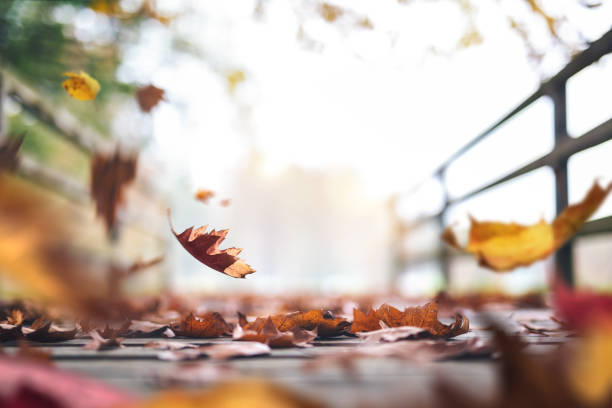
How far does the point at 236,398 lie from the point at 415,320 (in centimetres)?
61

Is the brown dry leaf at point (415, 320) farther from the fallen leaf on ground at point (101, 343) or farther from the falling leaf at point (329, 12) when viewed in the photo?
the falling leaf at point (329, 12)

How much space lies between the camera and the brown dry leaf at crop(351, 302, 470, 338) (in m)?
0.89

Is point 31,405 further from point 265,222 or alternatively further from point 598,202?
point 265,222

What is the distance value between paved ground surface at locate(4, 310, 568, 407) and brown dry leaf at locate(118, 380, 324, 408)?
9cm

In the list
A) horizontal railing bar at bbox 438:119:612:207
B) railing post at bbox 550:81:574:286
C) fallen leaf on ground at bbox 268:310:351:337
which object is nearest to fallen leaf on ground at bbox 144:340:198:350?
fallen leaf on ground at bbox 268:310:351:337

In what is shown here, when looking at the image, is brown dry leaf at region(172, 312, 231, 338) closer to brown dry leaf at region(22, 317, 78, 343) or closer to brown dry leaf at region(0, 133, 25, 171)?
brown dry leaf at region(22, 317, 78, 343)

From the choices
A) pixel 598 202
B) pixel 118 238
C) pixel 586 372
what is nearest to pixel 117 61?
pixel 118 238

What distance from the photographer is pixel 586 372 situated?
42 cm

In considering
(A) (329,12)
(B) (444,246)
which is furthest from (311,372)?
(B) (444,246)

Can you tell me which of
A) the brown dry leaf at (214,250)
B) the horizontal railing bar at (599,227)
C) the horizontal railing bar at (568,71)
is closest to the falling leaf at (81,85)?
the brown dry leaf at (214,250)

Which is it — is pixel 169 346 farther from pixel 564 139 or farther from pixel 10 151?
pixel 564 139

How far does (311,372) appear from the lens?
1.98 feet

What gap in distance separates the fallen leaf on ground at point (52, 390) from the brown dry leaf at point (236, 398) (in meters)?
0.08

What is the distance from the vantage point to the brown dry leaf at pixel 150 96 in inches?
51.9
